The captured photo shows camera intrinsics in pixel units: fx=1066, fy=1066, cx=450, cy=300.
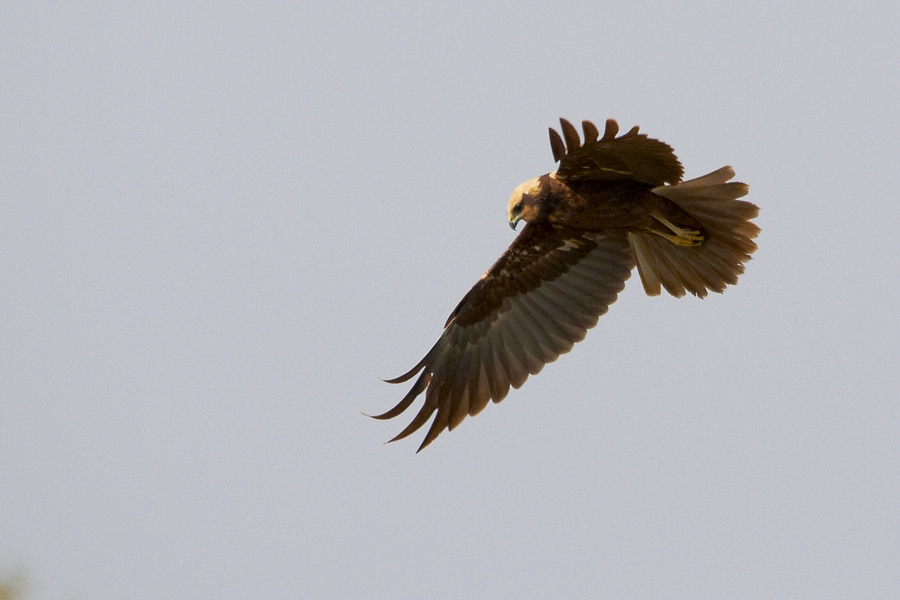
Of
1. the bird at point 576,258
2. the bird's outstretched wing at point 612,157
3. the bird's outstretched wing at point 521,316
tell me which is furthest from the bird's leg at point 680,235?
the bird's outstretched wing at point 521,316

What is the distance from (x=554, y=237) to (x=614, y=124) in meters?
1.73

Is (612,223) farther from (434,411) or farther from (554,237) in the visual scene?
(434,411)

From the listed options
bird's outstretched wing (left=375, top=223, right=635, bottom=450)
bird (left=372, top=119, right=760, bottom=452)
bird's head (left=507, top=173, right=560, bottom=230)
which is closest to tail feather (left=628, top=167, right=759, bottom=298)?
bird (left=372, top=119, right=760, bottom=452)

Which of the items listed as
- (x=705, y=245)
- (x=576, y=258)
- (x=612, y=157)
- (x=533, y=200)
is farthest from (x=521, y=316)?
(x=612, y=157)

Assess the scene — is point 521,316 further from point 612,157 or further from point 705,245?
point 612,157

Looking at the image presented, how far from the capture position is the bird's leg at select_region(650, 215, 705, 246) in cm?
666

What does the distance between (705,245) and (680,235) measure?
23 cm

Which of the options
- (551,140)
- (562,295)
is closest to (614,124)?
(551,140)

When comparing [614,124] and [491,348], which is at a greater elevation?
[614,124]

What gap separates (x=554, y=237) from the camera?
7367mm

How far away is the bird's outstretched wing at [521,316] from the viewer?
730 centimetres

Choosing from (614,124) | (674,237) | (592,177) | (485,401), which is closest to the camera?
(614,124)

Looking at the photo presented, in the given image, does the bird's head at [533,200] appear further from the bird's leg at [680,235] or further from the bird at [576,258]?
the bird's leg at [680,235]

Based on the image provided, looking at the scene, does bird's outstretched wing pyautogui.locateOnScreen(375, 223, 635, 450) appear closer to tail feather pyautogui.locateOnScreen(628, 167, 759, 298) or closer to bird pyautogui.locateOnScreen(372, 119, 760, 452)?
bird pyautogui.locateOnScreen(372, 119, 760, 452)
